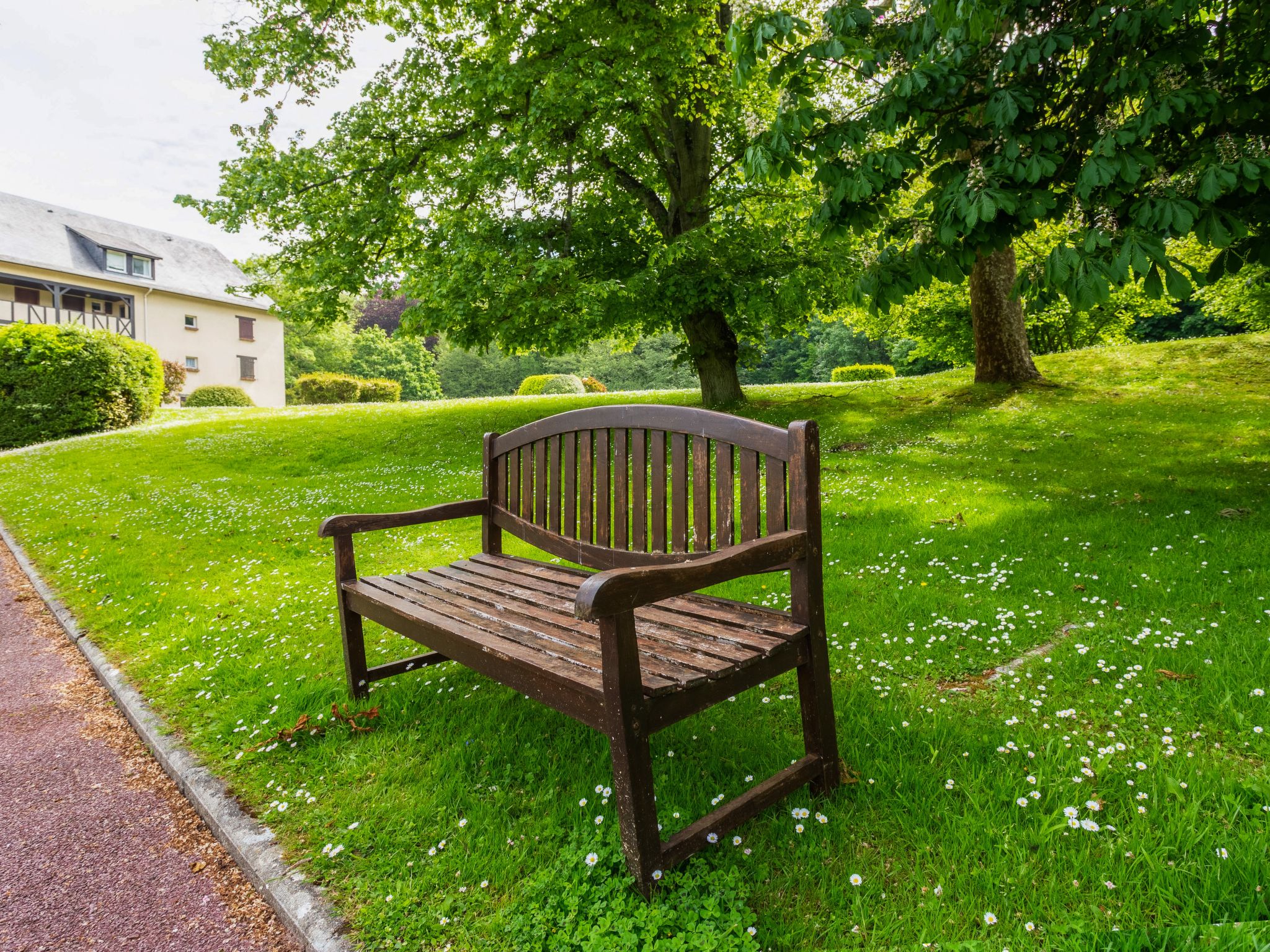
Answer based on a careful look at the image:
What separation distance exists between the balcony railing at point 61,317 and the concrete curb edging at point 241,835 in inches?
1217

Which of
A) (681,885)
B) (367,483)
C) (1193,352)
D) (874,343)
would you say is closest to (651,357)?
(874,343)

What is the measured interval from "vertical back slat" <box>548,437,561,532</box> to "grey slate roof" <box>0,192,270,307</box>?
28083mm

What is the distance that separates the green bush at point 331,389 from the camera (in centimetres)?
3522

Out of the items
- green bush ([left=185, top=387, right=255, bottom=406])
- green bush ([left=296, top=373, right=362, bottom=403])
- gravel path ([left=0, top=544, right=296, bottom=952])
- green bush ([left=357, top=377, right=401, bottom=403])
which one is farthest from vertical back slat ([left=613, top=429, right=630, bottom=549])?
green bush ([left=296, top=373, right=362, bottom=403])

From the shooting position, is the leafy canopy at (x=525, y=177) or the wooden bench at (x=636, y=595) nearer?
the wooden bench at (x=636, y=595)

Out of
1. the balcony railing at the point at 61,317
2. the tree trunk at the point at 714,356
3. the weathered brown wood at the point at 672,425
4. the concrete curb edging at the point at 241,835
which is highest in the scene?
the balcony railing at the point at 61,317

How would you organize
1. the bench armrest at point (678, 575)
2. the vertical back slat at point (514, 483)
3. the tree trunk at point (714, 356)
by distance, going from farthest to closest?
1. the tree trunk at point (714, 356)
2. the vertical back slat at point (514, 483)
3. the bench armrest at point (678, 575)

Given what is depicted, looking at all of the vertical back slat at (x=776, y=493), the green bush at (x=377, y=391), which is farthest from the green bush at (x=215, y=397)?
the vertical back slat at (x=776, y=493)

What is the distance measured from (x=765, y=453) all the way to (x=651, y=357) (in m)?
45.6

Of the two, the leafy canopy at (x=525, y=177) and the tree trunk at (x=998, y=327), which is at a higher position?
the leafy canopy at (x=525, y=177)

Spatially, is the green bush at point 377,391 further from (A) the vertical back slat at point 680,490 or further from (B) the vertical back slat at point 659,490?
(A) the vertical back slat at point 680,490

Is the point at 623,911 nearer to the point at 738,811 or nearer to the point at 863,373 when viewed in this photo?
the point at 738,811

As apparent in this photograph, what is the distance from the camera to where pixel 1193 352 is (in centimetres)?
1398

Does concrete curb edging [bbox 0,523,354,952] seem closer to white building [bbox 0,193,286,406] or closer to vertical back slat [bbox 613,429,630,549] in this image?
vertical back slat [bbox 613,429,630,549]
